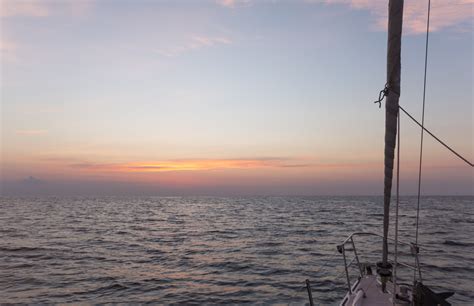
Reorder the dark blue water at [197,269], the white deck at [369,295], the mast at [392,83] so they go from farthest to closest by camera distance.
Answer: the dark blue water at [197,269] → the white deck at [369,295] → the mast at [392,83]

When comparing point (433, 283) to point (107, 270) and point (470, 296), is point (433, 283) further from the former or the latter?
point (107, 270)

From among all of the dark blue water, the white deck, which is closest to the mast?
the white deck

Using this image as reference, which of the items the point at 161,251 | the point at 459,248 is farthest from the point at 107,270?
the point at 459,248

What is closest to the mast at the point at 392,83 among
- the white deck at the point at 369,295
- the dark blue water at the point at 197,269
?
the white deck at the point at 369,295

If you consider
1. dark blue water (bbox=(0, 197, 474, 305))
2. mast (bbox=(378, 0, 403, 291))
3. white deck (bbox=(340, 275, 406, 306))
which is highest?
mast (bbox=(378, 0, 403, 291))

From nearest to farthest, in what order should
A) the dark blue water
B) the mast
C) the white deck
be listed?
the mast → the white deck → the dark blue water

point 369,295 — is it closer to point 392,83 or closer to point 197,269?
point 392,83

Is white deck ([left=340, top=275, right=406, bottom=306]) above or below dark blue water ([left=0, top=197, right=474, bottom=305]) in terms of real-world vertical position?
above

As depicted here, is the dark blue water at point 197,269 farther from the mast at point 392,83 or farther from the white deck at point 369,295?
the mast at point 392,83

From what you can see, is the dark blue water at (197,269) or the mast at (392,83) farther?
the dark blue water at (197,269)

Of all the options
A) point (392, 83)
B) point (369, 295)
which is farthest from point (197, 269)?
point (392, 83)

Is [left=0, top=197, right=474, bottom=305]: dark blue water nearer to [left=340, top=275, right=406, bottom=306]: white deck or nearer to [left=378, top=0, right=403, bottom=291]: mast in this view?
[left=340, top=275, right=406, bottom=306]: white deck

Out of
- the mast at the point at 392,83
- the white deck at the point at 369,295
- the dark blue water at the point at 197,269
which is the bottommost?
the dark blue water at the point at 197,269

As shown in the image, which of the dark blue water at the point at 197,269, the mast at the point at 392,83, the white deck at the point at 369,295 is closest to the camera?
the mast at the point at 392,83
